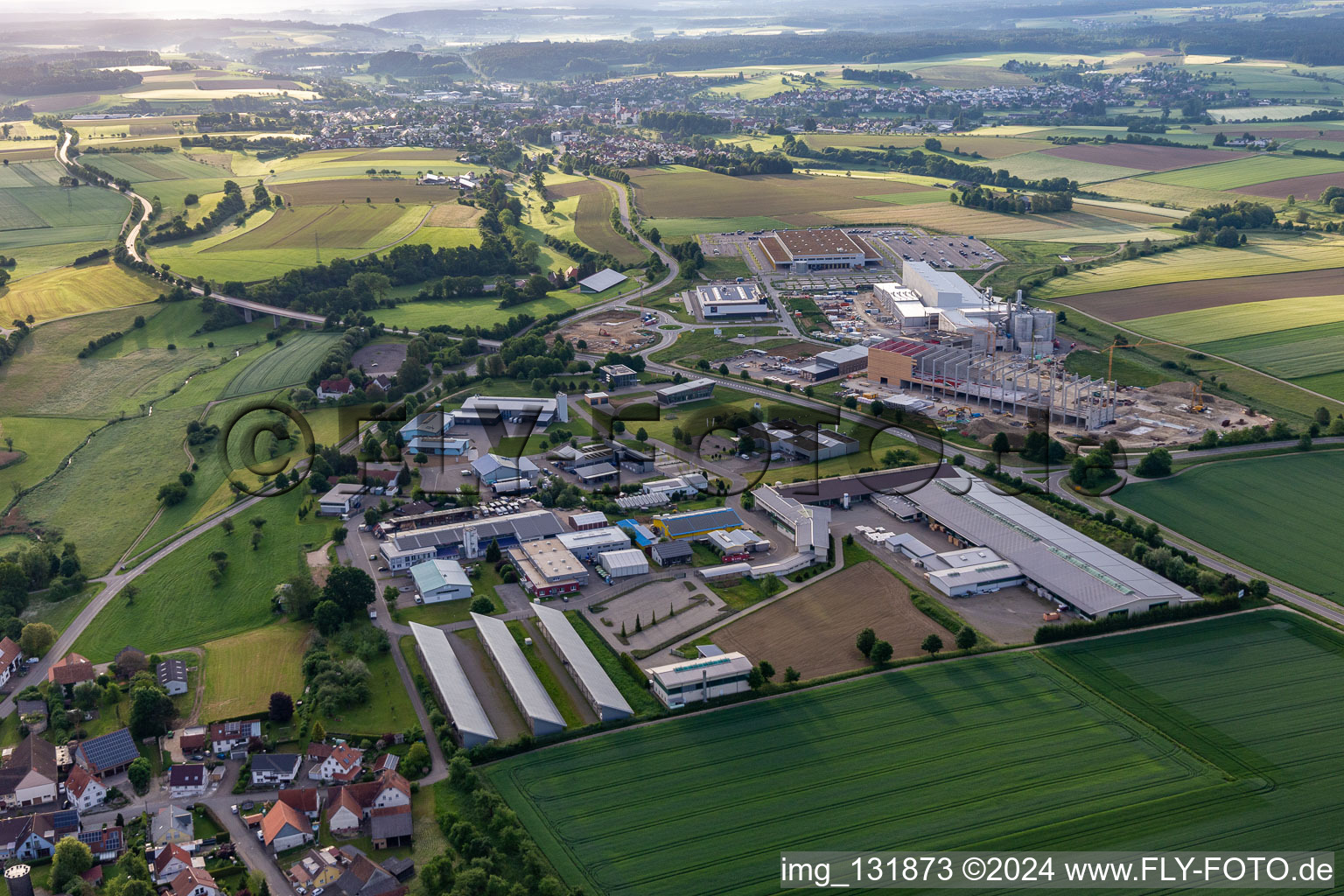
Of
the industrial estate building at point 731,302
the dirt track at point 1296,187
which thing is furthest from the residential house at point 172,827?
the dirt track at point 1296,187

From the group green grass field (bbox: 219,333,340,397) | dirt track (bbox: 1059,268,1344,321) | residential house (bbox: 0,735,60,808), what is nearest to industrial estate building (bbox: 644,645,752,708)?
residential house (bbox: 0,735,60,808)

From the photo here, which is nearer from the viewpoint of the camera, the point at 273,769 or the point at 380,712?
the point at 273,769

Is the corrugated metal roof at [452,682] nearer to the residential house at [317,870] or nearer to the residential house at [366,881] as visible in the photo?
the residential house at [317,870]

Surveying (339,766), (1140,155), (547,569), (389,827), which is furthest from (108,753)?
(1140,155)

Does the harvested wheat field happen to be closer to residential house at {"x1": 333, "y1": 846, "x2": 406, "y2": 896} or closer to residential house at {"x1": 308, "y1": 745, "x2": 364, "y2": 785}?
residential house at {"x1": 308, "y1": 745, "x2": 364, "y2": 785}

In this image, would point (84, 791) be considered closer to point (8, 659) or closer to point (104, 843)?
point (104, 843)

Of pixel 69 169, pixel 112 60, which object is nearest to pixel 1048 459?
pixel 69 169
